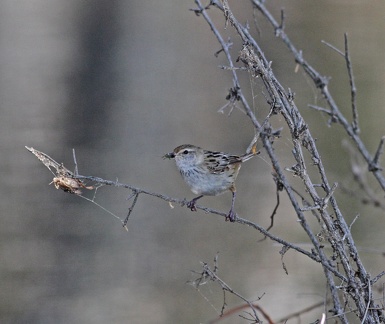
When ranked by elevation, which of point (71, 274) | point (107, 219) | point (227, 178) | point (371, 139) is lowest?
point (71, 274)

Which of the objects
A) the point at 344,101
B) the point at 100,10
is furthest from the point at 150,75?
the point at 344,101

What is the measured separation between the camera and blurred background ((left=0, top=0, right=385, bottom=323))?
876 cm

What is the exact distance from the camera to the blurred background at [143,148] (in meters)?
8.76

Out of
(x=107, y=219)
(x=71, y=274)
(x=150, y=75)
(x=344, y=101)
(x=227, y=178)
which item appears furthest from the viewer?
(x=150, y=75)

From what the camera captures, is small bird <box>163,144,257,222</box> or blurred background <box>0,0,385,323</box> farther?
blurred background <box>0,0,385,323</box>

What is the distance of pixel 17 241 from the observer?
30.7ft

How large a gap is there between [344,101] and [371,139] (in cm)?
103

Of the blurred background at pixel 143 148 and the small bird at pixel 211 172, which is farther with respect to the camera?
the blurred background at pixel 143 148

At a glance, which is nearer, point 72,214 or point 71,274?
point 71,274

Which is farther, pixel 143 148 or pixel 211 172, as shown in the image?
pixel 143 148

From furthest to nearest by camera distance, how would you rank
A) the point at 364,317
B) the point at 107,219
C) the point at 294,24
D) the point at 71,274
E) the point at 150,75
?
1. the point at 294,24
2. the point at 150,75
3. the point at 107,219
4. the point at 71,274
5. the point at 364,317

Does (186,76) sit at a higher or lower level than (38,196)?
higher

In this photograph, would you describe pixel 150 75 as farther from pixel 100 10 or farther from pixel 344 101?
pixel 344 101

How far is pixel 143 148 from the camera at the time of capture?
11.3 meters
